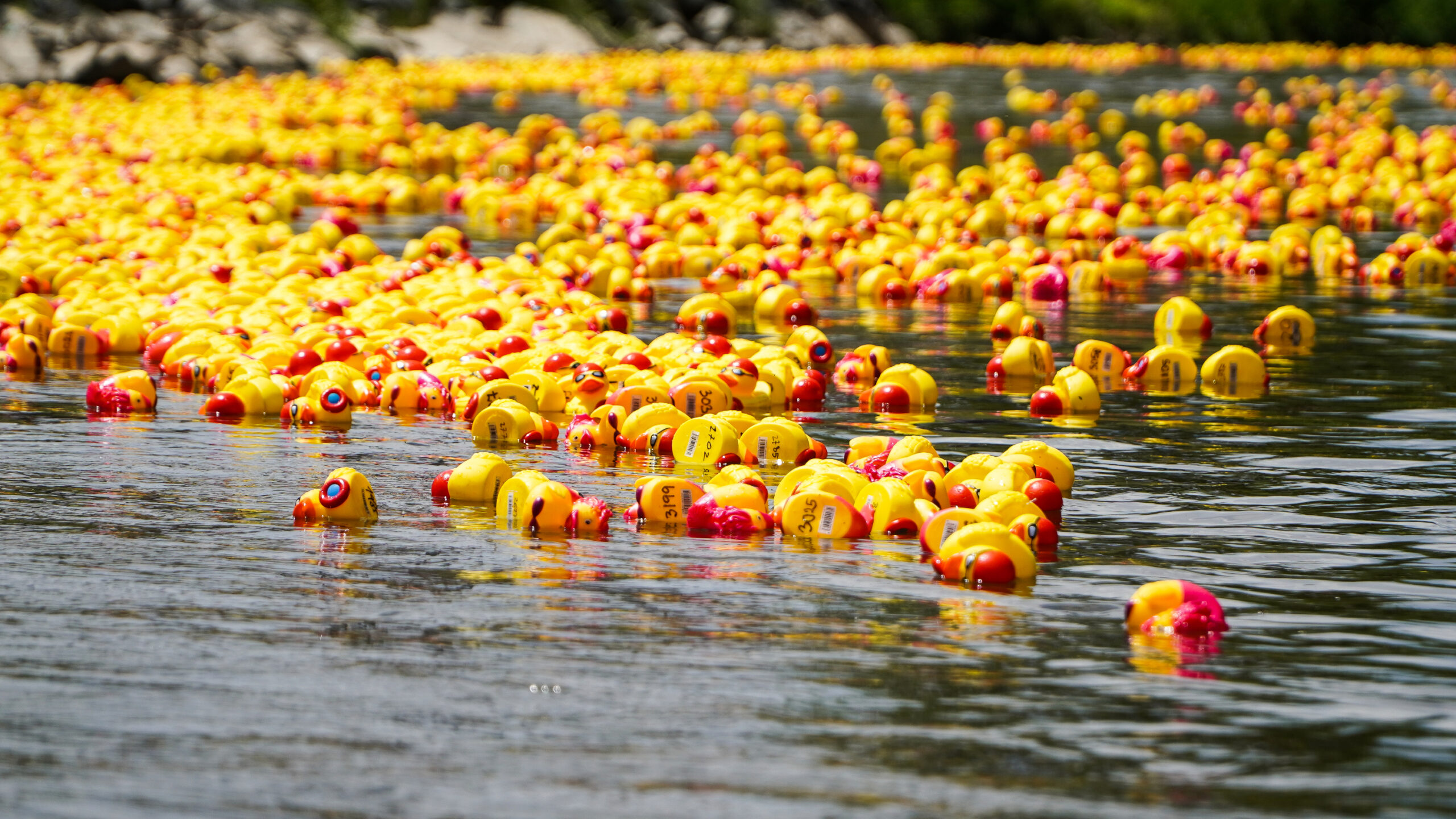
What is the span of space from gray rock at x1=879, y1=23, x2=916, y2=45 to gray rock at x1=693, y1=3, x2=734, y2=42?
579cm

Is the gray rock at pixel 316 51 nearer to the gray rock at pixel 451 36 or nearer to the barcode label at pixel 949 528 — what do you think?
the gray rock at pixel 451 36

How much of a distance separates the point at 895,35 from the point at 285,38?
21.9 metres

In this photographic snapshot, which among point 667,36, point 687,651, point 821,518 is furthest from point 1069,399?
point 667,36

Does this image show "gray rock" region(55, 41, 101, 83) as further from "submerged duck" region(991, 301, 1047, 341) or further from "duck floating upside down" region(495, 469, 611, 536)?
"duck floating upside down" region(495, 469, 611, 536)

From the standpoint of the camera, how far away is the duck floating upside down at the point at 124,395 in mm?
9477

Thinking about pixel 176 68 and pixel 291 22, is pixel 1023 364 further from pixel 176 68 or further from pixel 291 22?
pixel 291 22

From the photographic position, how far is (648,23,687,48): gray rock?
157ft

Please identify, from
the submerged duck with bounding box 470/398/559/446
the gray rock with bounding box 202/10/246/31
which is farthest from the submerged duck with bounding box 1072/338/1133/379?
the gray rock with bounding box 202/10/246/31

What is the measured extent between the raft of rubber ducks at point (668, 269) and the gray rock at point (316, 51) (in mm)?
6614

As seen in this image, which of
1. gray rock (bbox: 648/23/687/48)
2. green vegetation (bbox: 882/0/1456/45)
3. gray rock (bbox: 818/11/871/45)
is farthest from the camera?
green vegetation (bbox: 882/0/1456/45)

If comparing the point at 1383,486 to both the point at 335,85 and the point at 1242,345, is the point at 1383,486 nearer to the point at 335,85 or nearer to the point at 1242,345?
the point at 1242,345

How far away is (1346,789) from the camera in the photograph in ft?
14.6

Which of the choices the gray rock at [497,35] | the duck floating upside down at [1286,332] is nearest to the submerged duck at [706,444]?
the duck floating upside down at [1286,332]

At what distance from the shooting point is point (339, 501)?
7.04m
